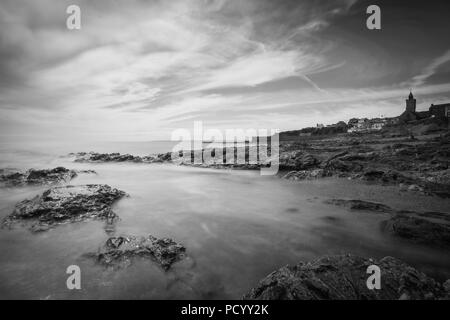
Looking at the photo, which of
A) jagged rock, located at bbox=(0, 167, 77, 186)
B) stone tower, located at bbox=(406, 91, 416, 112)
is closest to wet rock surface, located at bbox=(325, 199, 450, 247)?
jagged rock, located at bbox=(0, 167, 77, 186)

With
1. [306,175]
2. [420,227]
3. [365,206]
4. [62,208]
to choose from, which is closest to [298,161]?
[306,175]

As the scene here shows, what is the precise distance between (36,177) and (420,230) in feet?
60.8

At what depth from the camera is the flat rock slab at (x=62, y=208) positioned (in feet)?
23.2

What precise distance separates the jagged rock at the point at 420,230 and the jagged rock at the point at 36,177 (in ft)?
55.5

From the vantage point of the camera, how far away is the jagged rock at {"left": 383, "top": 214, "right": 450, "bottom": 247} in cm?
591

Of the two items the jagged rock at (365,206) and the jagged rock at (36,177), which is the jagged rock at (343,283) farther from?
the jagged rock at (36,177)

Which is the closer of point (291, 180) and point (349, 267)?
point (349, 267)

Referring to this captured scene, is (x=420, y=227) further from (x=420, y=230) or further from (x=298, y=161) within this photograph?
(x=298, y=161)

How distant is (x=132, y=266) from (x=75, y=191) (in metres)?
5.30
